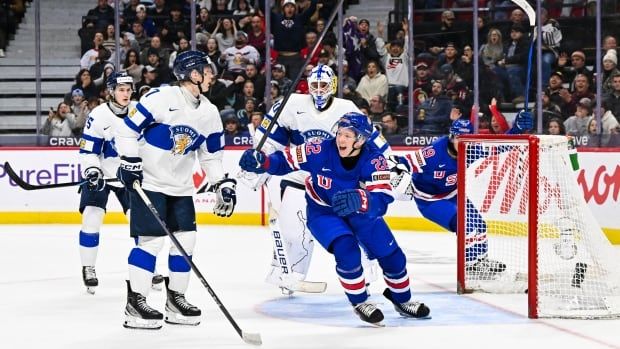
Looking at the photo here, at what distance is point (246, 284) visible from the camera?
6.87 meters

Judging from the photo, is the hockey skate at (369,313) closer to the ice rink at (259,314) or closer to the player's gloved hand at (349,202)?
the ice rink at (259,314)

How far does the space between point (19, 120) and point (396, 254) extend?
21.3 feet

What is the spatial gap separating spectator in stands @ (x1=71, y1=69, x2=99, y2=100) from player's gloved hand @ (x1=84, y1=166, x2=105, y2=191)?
553 centimetres

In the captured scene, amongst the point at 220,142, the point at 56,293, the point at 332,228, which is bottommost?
the point at 56,293

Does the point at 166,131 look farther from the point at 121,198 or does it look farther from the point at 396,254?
the point at 121,198

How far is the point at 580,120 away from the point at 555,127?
8.5 inches

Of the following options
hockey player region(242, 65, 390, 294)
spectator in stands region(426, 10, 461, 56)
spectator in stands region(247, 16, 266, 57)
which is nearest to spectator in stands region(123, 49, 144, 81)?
spectator in stands region(247, 16, 266, 57)

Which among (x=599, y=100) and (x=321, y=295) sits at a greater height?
(x=599, y=100)

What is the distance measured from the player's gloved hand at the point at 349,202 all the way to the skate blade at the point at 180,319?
0.86 m

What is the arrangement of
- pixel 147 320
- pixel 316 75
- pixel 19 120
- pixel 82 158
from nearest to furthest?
pixel 147 320 → pixel 316 75 → pixel 82 158 → pixel 19 120

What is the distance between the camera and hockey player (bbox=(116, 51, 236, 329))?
16.7 ft

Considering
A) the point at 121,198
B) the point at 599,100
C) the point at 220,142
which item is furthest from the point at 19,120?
the point at 220,142

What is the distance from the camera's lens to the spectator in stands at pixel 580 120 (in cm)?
973

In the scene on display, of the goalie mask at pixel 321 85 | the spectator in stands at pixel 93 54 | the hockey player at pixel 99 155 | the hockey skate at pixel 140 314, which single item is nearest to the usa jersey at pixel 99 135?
the hockey player at pixel 99 155
